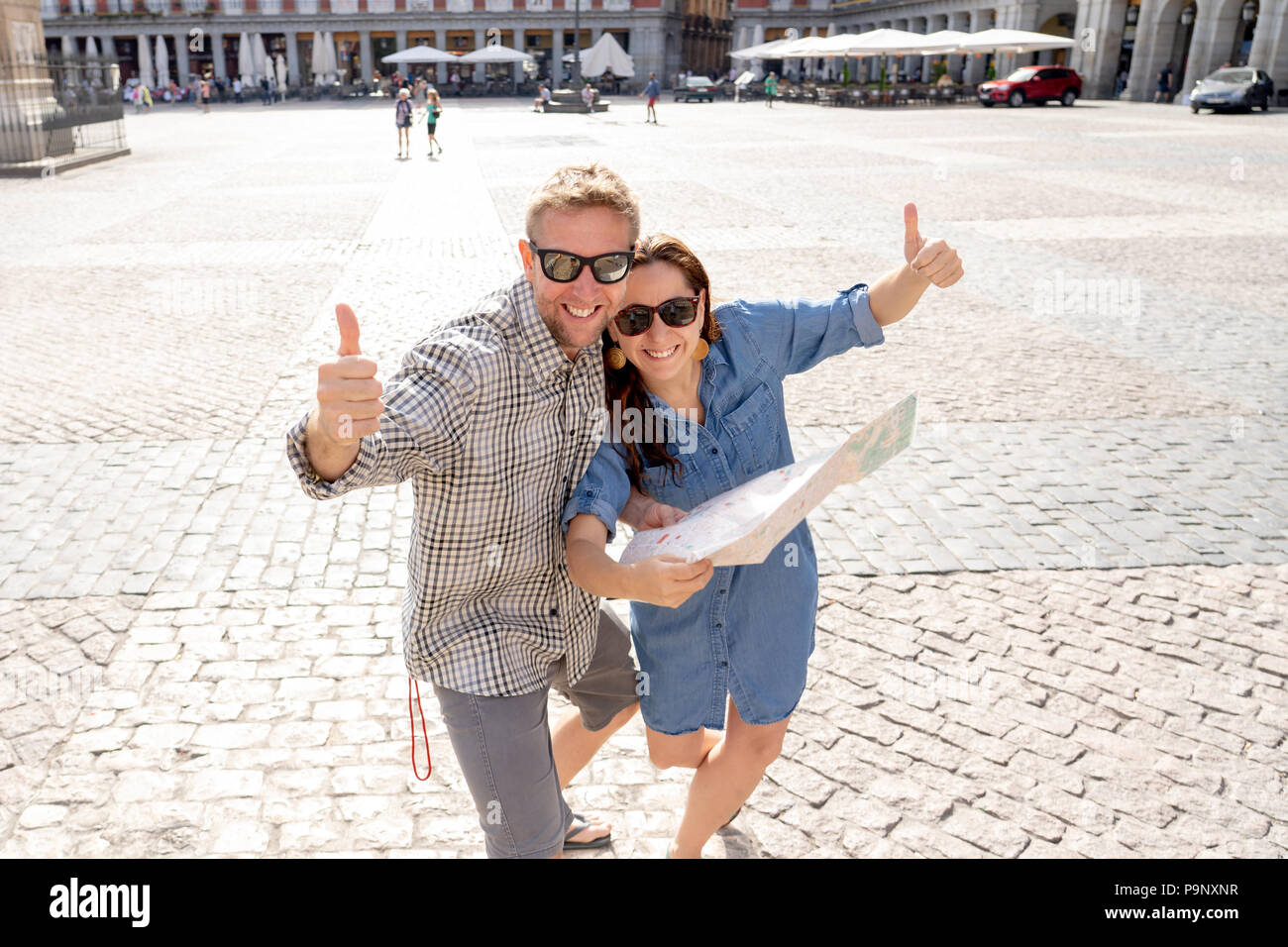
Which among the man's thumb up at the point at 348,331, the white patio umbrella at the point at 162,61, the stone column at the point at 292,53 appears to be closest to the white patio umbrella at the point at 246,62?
the stone column at the point at 292,53

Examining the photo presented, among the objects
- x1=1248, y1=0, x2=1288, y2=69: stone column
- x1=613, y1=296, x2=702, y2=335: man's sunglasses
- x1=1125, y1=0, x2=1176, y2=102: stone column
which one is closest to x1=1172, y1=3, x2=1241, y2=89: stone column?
x1=1248, y1=0, x2=1288, y2=69: stone column

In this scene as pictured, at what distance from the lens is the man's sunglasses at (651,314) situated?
7.48ft

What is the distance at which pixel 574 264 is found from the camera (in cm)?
212

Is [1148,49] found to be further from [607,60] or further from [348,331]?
[348,331]

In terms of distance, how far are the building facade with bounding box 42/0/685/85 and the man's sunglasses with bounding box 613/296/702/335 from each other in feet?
225

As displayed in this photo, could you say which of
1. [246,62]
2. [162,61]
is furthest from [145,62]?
[246,62]

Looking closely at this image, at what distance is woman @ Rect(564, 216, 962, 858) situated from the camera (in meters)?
2.32

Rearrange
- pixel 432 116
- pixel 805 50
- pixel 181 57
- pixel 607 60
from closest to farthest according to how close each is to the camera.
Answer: pixel 432 116 < pixel 805 50 < pixel 607 60 < pixel 181 57

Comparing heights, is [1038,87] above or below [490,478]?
above

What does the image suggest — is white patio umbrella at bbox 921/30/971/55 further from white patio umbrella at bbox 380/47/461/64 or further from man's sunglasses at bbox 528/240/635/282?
man's sunglasses at bbox 528/240/635/282

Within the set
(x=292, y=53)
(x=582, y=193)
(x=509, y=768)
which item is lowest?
(x=509, y=768)

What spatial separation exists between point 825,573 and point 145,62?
75460 mm

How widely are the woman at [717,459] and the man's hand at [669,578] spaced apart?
0.29 meters
